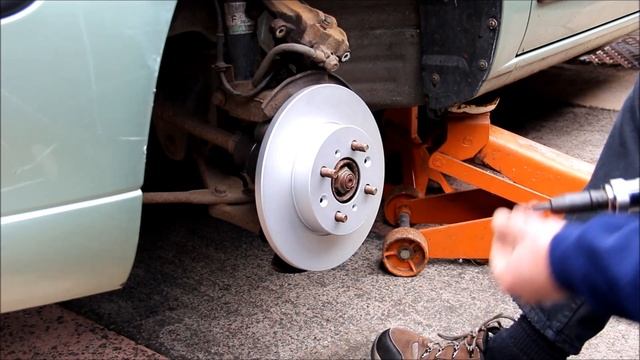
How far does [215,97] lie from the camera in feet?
5.50

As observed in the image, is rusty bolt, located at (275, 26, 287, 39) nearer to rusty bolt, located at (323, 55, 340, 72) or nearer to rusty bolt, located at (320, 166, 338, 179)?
rusty bolt, located at (323, 55, 340, 72)

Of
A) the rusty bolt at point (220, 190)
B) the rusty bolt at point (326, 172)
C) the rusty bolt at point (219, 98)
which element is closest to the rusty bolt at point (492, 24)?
the rusty bolt at point (326, 172)

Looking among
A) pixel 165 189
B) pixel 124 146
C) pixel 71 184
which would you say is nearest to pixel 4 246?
pixel 71 184

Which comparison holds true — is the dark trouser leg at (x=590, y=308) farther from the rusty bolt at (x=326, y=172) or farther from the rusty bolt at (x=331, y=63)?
the rusty bolt at (x=331, y=63)

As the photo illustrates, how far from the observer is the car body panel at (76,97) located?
104 centimetres

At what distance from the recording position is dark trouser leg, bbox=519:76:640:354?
48.6 inches

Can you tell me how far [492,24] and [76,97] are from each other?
3.42 ft

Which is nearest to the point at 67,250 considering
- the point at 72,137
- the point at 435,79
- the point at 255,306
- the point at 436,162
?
the point at 72,137

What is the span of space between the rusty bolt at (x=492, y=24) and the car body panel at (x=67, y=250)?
969 millimetres

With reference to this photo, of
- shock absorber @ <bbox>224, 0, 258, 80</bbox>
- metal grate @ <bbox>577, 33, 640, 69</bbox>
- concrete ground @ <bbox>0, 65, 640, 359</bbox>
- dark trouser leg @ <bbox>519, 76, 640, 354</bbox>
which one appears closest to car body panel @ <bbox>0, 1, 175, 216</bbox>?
shock absorber @ <bbox>224, 0, 258, 80</bbox>

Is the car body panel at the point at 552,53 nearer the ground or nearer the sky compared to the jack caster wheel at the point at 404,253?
nearer the sky

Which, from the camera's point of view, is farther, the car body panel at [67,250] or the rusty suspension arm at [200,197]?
the rusty suspension arm at [200,197]

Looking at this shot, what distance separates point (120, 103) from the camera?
115 cm

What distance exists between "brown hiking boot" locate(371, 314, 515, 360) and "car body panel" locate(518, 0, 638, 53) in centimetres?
78
